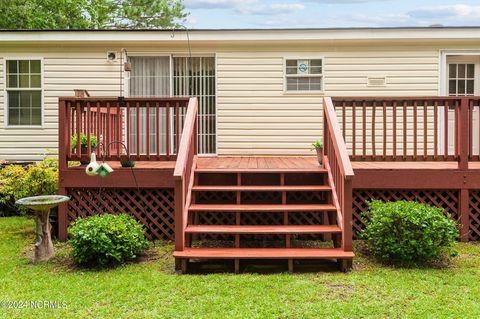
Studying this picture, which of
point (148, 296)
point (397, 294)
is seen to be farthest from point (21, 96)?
point (397, 294)

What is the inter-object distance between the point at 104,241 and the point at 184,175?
105 centimetres

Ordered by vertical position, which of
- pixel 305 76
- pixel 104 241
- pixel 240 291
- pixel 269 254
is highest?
pixel 305 76

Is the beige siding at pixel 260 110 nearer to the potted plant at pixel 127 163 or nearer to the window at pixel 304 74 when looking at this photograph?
the window at pixel 304 74

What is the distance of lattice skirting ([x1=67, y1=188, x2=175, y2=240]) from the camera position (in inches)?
238

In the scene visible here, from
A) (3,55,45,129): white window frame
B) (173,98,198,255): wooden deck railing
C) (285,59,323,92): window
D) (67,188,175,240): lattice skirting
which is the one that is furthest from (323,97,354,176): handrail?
(3,55,45,129): white window frame

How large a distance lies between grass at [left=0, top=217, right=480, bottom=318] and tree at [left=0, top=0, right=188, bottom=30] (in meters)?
14.6

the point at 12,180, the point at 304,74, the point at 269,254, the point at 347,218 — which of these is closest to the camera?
the point at 269,254

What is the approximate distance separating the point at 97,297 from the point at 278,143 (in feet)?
18.0

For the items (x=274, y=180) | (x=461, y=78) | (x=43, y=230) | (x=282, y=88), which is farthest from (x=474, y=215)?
(x=43, y=230)

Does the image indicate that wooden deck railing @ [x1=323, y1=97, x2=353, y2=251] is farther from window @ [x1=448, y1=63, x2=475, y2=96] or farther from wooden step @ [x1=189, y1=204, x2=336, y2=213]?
window @ [x1=448, y1=63, x2=475, y2=96]

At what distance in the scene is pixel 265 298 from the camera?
3.96m

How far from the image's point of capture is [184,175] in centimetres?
523

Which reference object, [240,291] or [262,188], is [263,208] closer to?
[262,188]

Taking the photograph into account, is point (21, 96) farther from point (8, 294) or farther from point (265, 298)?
point (265, 298)
